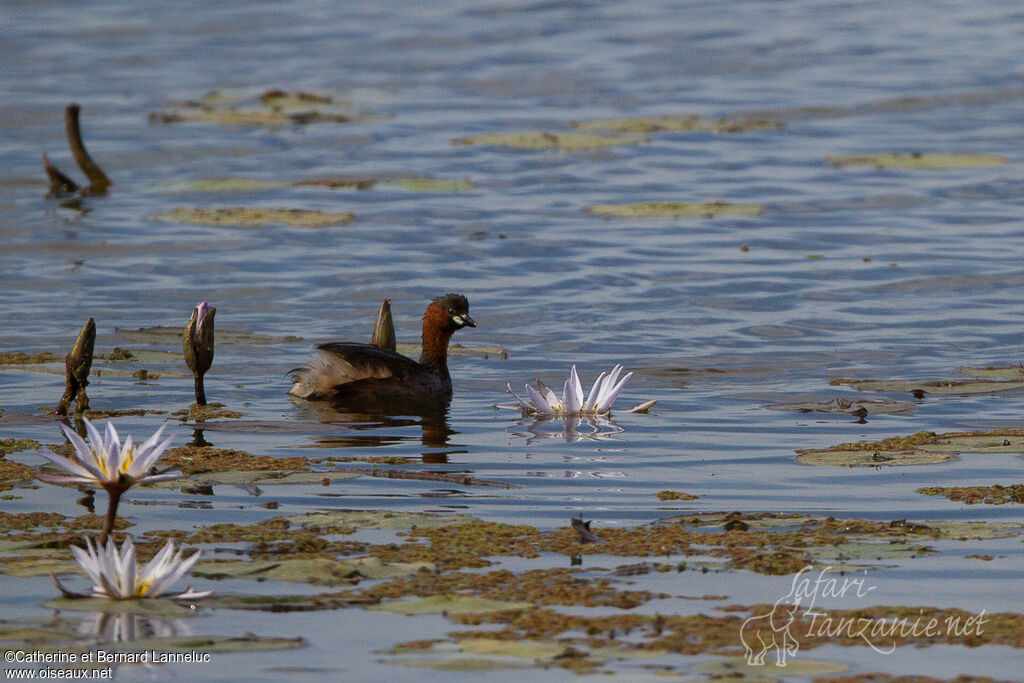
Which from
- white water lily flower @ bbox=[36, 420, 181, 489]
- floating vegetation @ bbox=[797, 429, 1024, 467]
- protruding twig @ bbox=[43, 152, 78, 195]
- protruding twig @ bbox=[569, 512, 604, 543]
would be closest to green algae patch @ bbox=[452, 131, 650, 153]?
protruding twig @ bbox=[43, 152, 78, 195]

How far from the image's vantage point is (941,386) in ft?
36.6

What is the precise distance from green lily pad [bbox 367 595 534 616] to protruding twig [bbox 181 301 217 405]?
458 cm

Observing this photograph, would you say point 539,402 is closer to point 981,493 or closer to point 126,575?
point 981,493

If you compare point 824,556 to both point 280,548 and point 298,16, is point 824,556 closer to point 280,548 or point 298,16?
point 280,548

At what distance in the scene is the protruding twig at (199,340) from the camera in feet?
32.8

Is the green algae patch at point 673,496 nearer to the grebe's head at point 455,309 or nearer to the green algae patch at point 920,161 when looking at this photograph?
the grebe's head at point 455,309

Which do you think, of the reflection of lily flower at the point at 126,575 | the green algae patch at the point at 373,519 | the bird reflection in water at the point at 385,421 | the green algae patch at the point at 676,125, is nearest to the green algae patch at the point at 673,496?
the green algae patch at the point at 373,519

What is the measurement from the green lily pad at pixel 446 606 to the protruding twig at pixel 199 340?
458 centimetres

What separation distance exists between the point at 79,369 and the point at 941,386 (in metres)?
5.72

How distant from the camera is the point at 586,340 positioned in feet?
44.6

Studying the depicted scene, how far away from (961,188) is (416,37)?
18.2 metres

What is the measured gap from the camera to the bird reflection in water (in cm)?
970

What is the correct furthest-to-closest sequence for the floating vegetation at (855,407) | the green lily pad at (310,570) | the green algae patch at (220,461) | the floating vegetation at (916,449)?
1. the floating vegetation at (855,407)
2. the floating vegetation at (916,449)
3. the green algae patch at (220,461)
4. the green lily pad at (310,570)

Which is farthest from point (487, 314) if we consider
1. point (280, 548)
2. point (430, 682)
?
point (430, 682)
